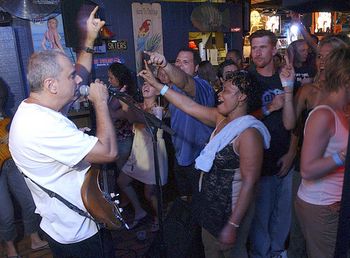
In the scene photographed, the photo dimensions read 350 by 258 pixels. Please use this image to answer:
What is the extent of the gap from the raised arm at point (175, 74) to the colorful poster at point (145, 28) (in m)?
3.34

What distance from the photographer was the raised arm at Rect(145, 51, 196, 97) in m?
2.45

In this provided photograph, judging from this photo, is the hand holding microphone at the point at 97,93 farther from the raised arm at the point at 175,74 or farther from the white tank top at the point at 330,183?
the white tank top at the point at 330,183

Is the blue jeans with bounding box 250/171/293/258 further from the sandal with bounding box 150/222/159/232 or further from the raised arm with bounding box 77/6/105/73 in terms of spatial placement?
the raised arm with bounding box 77/6/105/73

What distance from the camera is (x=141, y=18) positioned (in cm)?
606

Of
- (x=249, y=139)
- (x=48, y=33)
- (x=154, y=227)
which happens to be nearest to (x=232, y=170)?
(x=249, y=139)

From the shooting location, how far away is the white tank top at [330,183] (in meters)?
1.73

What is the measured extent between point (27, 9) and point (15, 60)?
932mm

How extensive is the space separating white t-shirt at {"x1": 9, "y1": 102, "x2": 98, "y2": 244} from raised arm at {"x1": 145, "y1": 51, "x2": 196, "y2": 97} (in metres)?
0.95

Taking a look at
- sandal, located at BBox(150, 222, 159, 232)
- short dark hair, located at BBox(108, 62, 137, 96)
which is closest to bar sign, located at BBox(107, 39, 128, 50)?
short dark hair, located at BBox(108, 62, 137, 96)

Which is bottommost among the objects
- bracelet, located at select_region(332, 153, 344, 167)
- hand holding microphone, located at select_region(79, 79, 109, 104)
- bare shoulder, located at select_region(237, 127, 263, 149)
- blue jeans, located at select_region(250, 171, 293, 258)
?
blue jeans, located at select_region(250, 171, 293, 258)

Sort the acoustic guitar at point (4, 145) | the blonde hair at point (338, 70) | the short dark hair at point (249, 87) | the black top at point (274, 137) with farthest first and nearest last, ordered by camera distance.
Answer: the acoustic guitar at point (4, 145) < the black top at point (274, 137) < the short dark hair at point (249, 87) < the blonde hair at point (338, 70)

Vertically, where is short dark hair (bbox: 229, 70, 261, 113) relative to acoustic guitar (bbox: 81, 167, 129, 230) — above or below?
above

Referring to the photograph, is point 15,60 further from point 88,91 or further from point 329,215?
point 329,215

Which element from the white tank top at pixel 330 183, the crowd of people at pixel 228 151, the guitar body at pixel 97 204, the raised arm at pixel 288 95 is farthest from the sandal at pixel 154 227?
the white tank top at pixel 330 183
